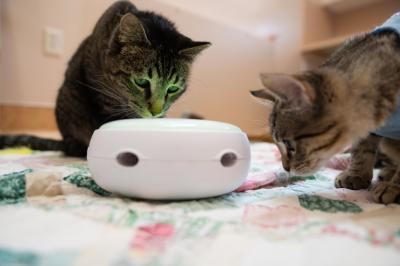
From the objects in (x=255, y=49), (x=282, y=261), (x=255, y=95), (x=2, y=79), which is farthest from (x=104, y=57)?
(x=255, y=49)

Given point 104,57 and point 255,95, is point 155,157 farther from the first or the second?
point 104,57

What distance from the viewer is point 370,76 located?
2.65 ft

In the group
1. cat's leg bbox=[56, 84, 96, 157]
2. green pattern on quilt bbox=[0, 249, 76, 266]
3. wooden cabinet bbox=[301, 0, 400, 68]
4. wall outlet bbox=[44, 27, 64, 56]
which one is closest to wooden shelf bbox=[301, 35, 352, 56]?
wooden cabinet bbox=[301, 0, 400, 68]

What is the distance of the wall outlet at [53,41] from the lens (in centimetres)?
234

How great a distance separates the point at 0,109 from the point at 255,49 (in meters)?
2.03

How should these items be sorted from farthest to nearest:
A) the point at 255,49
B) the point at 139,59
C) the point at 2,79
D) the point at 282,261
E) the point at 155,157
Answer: the point at 255,49 < the point at 2,79 < the point at 139,59 < the point at 155,157 < the point at 282,261

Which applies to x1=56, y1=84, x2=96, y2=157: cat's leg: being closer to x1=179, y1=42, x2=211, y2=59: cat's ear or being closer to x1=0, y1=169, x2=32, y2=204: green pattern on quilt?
x1=179, y1=42, x2=211, y2=59: cat's ear

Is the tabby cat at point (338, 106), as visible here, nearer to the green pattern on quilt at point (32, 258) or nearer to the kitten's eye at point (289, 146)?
the kitten's eye at point (289, 146)

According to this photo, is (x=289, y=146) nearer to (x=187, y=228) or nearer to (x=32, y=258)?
(x=187, y=228)

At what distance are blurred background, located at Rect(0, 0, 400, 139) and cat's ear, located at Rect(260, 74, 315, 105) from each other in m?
0.79

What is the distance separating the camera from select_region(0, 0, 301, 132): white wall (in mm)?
2199

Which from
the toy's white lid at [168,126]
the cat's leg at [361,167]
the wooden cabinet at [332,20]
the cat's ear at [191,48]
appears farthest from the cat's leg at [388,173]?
the wooden cabinet at [332,20]

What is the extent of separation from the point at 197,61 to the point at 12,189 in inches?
65.1

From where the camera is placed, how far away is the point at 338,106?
2.56 ft
